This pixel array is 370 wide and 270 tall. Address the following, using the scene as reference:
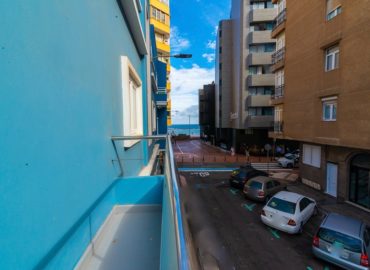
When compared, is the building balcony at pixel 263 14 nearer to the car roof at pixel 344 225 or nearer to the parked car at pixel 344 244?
the car roof at pixel 344 225

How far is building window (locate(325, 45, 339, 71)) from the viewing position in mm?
11514

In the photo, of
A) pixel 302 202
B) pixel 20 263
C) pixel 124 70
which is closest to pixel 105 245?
pixel 20 263

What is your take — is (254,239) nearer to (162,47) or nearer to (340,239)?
(340,239)

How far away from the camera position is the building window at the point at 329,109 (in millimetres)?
11645

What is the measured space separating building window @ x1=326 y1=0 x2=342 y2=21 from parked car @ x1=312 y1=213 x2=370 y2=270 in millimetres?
11375

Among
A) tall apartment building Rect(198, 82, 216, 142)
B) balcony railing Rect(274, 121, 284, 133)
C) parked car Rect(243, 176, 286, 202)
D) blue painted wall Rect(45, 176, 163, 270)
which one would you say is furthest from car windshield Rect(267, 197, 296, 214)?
tall apartment building Rect(198, 82, 216, 142)

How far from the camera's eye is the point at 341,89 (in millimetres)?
10891

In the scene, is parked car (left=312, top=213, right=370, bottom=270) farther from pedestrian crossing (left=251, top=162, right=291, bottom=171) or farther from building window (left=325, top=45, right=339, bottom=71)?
pedestrian crossing (left=251, top=162, right=291, bottom=171)

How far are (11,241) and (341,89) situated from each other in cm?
1416

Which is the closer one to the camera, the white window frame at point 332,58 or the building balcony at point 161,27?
the white window frame at point 332,58

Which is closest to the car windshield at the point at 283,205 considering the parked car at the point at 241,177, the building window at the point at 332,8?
the parked car at the point at 241,177

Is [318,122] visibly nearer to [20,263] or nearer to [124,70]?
[124,70]

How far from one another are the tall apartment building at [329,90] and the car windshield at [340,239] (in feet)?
17.2

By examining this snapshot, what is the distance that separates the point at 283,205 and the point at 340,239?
2773 mm
